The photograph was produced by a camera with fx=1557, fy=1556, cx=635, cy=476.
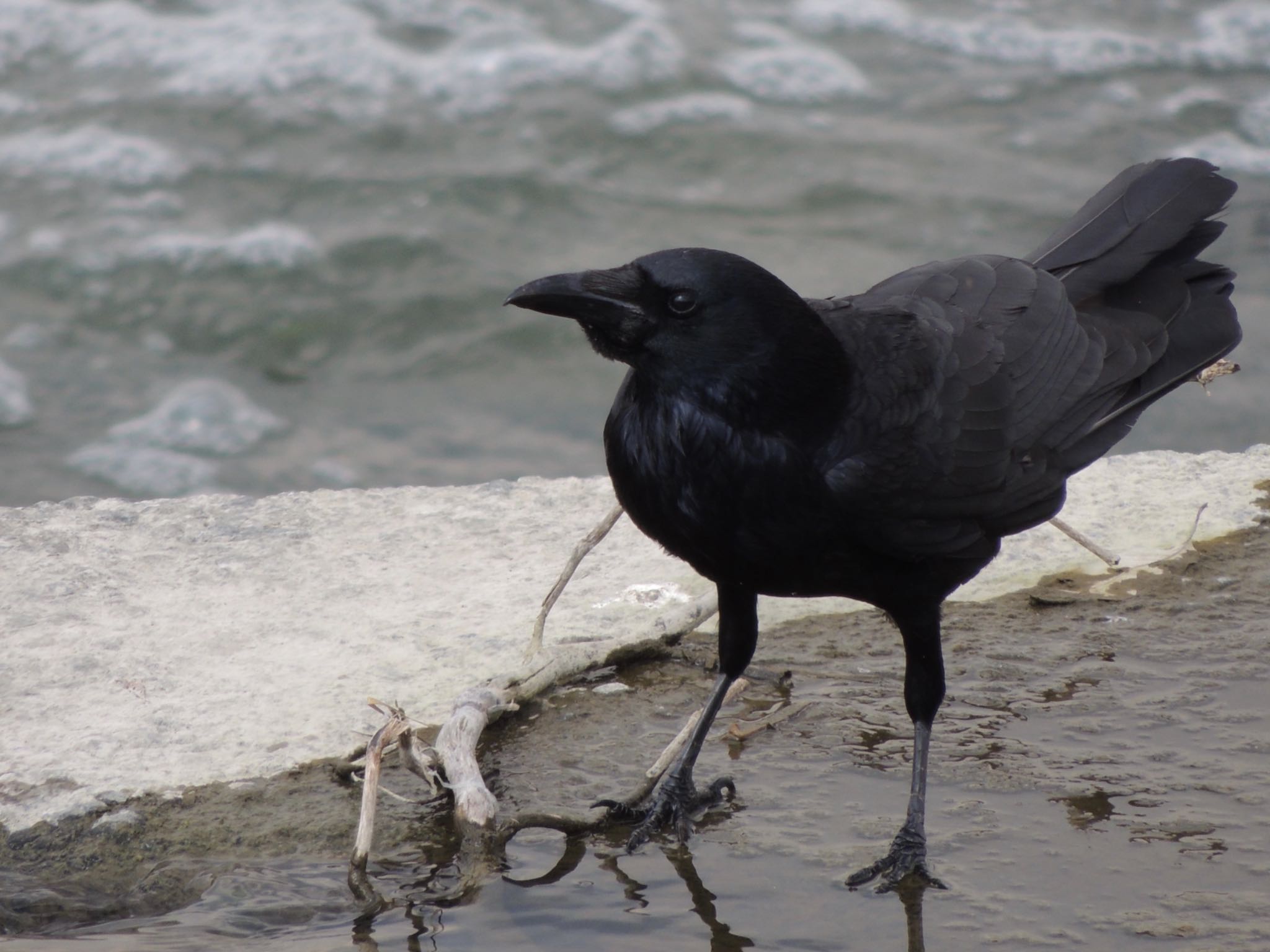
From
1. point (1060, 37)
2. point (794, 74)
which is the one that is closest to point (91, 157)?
point (794, 74)

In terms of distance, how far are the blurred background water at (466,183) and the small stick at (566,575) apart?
403 cm

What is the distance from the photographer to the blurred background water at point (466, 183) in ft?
27.3

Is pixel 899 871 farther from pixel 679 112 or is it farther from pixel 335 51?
pixel 335 51

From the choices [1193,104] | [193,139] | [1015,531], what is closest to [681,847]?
[1015,531]

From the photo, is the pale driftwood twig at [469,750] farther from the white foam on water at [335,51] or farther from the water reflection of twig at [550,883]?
the white foam on water at [335,51]

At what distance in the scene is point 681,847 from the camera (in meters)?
2.84

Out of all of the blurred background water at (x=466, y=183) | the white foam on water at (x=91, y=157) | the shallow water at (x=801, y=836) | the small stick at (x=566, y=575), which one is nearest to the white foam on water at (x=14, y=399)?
the blurred background water at (x=466, y=183)

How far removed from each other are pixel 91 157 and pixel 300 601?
7.58 metres

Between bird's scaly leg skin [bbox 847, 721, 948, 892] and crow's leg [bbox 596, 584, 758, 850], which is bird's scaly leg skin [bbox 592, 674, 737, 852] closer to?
crow's leg [bbox 596, 584, 758, 850]

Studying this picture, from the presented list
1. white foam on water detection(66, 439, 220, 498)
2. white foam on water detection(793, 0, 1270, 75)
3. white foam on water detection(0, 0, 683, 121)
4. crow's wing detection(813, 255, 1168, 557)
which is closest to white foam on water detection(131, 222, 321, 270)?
white foam on water detection(0, 0, 683, 121)

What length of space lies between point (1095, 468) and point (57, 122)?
8287mm

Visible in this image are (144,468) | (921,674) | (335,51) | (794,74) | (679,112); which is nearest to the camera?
(921,674)

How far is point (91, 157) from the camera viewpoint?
33.9 ft

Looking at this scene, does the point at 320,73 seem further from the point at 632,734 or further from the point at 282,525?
the point at 632,734
